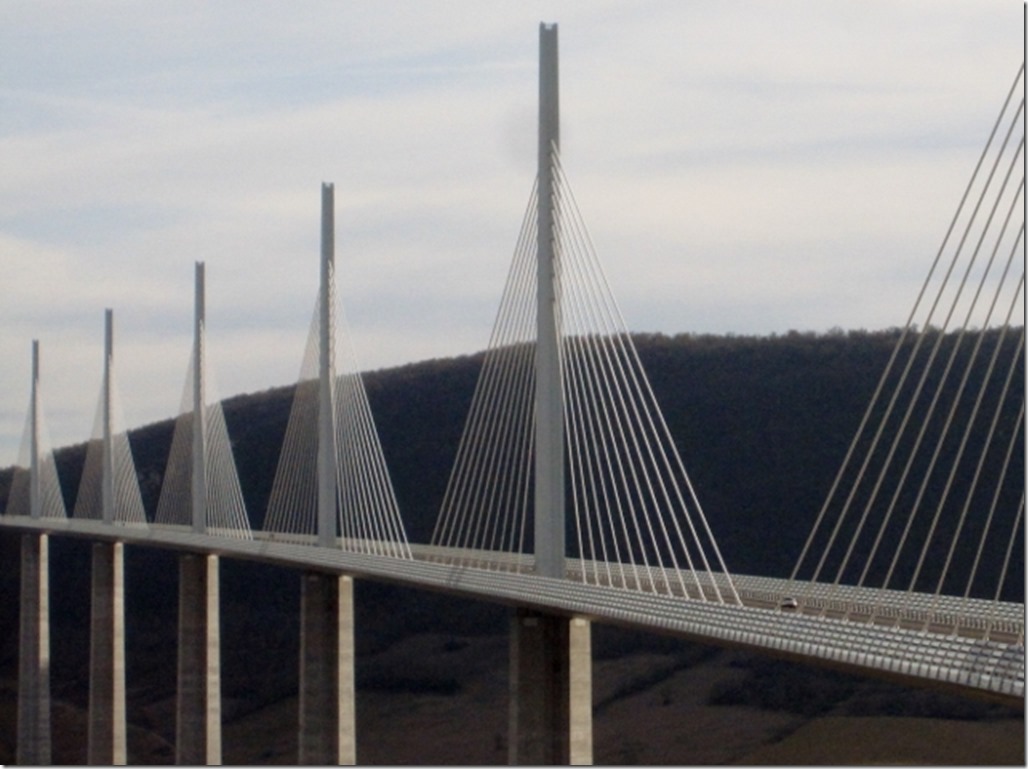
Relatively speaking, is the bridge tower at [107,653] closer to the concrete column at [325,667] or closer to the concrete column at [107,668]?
the concrete column at [107,668]

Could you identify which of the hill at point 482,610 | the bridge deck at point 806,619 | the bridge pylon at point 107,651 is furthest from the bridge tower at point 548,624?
the bridge pylon at point 107,651

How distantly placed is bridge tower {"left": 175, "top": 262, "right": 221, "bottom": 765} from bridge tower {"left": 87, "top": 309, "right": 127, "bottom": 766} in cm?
408

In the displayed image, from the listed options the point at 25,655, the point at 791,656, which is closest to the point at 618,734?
the point at 25,655

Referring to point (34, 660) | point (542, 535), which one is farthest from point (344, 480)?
point (34, 660)

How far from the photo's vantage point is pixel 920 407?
190ft

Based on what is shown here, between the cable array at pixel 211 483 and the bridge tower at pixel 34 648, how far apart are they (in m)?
7.17

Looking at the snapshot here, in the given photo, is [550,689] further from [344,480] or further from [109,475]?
[109,475]

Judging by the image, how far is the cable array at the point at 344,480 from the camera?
30.0 m

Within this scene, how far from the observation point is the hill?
46375 mm

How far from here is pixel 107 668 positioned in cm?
4291

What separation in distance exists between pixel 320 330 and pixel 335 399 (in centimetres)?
131

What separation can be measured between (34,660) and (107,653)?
21.2ft

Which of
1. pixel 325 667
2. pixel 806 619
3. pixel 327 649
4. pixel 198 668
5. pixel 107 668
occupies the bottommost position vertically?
pixel 107 668

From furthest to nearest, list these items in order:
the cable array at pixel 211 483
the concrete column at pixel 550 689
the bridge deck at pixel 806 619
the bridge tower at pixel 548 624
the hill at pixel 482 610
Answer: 1. the hill at pixel 482 610
2. the cable array at pixel 211 483
3. the concrete column at pixel 550 689
4. the bridge tower at pixel 548 624
5. the bridge deck at pixel 806 619
